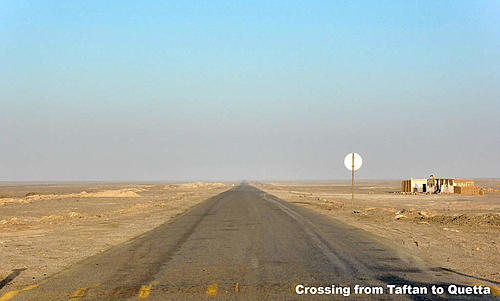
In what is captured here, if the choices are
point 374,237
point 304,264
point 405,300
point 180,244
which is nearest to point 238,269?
point 304,264

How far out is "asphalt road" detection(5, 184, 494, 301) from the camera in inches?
317

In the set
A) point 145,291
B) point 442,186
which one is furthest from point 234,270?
point 442,186

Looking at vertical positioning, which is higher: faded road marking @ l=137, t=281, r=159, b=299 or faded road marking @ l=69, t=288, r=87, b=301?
faded road marking @ l=137, t=281, r=159, b=299

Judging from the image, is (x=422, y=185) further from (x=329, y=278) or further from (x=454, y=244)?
(x=329, y=278)

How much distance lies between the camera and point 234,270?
32.9 feet

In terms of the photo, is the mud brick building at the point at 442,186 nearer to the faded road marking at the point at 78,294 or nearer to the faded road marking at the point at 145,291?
the faded road marking at the point at 145,291

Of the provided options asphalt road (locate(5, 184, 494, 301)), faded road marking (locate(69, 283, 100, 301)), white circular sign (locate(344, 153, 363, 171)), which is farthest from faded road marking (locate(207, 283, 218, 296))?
white circular sign (locate(344, 153, 363, 171))

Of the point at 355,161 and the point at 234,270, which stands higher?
the point at 355,161

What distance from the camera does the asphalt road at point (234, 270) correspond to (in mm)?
8047

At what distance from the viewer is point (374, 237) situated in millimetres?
16422

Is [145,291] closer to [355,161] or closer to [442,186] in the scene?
[355,161]

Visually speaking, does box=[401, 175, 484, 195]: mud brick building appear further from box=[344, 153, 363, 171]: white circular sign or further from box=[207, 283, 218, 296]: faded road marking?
box=[207, 283, 218, 296]: faded road marking

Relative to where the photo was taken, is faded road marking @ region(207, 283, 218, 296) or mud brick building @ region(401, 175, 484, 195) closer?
faded road marking @ region(207, 283, 218, 296)

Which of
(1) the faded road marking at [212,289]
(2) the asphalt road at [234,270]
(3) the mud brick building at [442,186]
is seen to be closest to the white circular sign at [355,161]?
(2) the asphalt road at [234,270]
